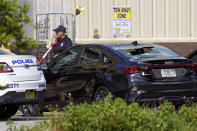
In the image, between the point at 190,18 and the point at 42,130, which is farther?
the point at 190,18

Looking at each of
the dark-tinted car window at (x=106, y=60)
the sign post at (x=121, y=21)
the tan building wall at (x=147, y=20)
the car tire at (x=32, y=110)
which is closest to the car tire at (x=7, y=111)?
the car tire at (x=32, y=110)

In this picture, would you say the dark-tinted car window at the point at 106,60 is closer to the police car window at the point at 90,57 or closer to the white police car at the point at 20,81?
the police car window at the point at 90,57

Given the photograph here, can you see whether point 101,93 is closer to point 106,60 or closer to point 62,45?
point 106,60

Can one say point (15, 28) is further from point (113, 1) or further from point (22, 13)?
point (113, 1)

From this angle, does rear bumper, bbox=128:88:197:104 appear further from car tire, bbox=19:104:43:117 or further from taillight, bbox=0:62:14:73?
car tire, bbox=19:104:43:117

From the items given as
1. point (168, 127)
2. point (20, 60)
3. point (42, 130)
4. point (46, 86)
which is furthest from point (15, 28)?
point (46, 86)

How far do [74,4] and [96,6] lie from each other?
38.6 inches

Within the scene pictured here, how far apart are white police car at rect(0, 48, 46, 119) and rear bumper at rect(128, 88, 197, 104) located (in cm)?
202

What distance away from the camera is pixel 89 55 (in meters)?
12.9

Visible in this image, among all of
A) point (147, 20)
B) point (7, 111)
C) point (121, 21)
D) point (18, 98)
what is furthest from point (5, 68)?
point (147, 20)

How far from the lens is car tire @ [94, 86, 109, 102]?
1188cm

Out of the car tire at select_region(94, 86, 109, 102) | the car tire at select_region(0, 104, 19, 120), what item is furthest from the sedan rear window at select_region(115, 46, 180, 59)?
the car tire at select_region(0, 104, 19, 120)

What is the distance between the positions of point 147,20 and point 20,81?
16583 millimetres

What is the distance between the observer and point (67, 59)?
13.5 metres
